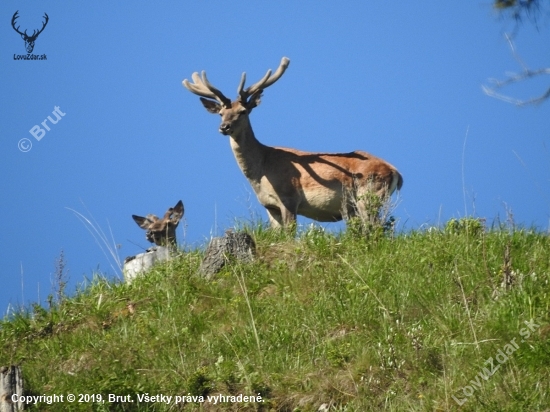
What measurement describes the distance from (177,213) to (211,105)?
228 centimetres

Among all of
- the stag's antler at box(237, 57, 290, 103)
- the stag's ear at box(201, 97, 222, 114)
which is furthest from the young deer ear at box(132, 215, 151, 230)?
the stag's antler at box(237, 57, 290, 103)

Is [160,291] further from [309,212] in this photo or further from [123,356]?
[309,212]

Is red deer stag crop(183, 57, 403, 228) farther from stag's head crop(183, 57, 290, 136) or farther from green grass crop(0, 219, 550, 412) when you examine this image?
green grass crop(0, 219, 550, 412)

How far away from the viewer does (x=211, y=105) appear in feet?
45.2

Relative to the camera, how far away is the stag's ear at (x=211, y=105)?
541 inches

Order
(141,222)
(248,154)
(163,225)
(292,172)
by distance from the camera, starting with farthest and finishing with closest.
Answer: (248,154) < (292,172) < (141,222) < (163,225)

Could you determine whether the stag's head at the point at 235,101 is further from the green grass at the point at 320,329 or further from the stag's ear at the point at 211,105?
the green grass at the point at 320,329

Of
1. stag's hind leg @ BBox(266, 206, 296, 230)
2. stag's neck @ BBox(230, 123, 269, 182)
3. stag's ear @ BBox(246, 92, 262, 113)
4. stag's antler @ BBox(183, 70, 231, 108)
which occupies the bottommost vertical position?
stag's hind leg @ BBox(266, 206, 296, 230)

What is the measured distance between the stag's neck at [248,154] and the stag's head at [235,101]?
0.13m

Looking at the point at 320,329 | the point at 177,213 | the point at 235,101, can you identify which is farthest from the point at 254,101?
the point at 320,329

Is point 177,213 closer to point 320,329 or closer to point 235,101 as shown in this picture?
point 235,101

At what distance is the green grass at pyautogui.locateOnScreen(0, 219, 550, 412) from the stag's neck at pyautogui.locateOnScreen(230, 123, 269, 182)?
3086mm

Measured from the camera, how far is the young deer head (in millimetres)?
11922

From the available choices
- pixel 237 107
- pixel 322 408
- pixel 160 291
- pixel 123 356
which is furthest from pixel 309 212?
pixel 322 408
